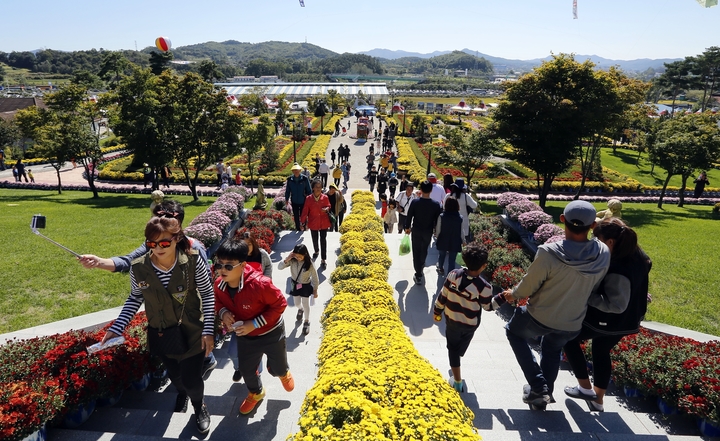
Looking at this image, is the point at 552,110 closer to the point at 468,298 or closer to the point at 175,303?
the point at 468,298

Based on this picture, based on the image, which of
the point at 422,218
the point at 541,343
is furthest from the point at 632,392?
the point at 422,218

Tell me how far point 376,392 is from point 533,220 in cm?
658

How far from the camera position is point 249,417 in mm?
3611

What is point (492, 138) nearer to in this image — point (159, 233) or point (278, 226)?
point (278, 226)

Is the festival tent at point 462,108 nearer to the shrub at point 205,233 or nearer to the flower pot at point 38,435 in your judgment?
the shrub at point 205,233

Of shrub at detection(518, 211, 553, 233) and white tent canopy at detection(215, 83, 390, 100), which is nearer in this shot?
shrub at detection(518, 211, 553, 233)

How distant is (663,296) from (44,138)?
22.9 meters

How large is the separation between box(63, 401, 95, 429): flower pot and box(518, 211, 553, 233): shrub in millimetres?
7691

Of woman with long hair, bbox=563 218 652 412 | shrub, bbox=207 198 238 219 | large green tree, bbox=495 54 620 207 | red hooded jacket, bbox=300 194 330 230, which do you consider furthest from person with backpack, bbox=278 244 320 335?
large green tree, bbox=495 54 620 207

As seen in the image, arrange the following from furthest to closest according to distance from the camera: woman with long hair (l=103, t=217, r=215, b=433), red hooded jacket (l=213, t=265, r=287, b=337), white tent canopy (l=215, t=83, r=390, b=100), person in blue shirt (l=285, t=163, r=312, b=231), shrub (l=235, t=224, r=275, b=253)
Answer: white tent canopy (l=215, t=83, r=390, b=100) → person in blue shirt (l=285, t=163, r=312, b=231) → shrub (l=235, t=224, r=275, b=253) → red hooded jacket (l=213, t=265, r=287, b=337) → woman with long hair (l=103, t=217, r=215, b=433)

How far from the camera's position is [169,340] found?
325 centimetres

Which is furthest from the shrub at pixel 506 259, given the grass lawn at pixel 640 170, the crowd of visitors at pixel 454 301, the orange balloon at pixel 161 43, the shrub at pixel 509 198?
the orange balloon at pixel 161 43

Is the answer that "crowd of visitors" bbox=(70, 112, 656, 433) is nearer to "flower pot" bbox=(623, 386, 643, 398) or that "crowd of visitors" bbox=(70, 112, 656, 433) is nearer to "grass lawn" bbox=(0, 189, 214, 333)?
"flower pot" bbox=(623, 386, 643, 398)

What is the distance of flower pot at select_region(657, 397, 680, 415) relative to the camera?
376 cm
